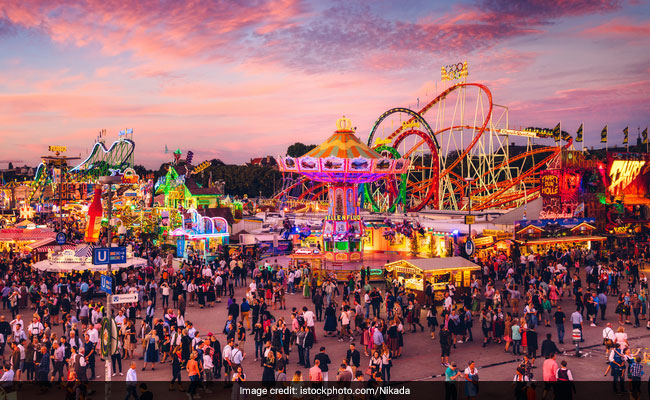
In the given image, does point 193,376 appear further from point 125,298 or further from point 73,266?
point 73,266

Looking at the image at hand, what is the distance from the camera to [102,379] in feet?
47.0

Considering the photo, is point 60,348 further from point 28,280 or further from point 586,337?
point 586,337

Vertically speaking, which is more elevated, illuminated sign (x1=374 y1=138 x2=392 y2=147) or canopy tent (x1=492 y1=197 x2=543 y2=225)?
illuminated sign (x1=374 y1=138 x2=392 y2=147)

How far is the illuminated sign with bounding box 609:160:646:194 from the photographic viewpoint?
40.6 m

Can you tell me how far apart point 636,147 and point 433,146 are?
70813 millimetres

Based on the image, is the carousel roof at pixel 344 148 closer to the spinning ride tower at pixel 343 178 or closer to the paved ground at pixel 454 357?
the spinning ride tower at pixel 343 178

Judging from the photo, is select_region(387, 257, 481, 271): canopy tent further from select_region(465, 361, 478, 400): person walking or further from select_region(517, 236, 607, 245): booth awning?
select_region(465, 361, 478, 400): person walking

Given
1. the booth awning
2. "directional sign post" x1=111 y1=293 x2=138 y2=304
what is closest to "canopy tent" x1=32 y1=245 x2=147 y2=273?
"directional sign post" x1=111 y1=293 x2=138 y2=304

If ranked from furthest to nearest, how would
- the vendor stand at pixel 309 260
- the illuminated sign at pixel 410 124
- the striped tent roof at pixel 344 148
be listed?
the illuminated sign at pixel 410 124, the striped tent roof at pixel 344 148, the vendor stand at pixel 309 260

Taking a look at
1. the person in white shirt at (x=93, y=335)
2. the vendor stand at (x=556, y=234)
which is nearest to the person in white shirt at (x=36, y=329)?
the person in white shirt at (x=93, y=335)

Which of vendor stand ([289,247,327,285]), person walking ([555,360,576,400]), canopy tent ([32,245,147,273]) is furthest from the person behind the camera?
vendor stand ([289,247,327,285])

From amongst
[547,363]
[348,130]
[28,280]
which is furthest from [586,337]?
[28,280]

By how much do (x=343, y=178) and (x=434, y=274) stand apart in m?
9.64

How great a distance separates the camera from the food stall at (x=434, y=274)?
22.1 metres
